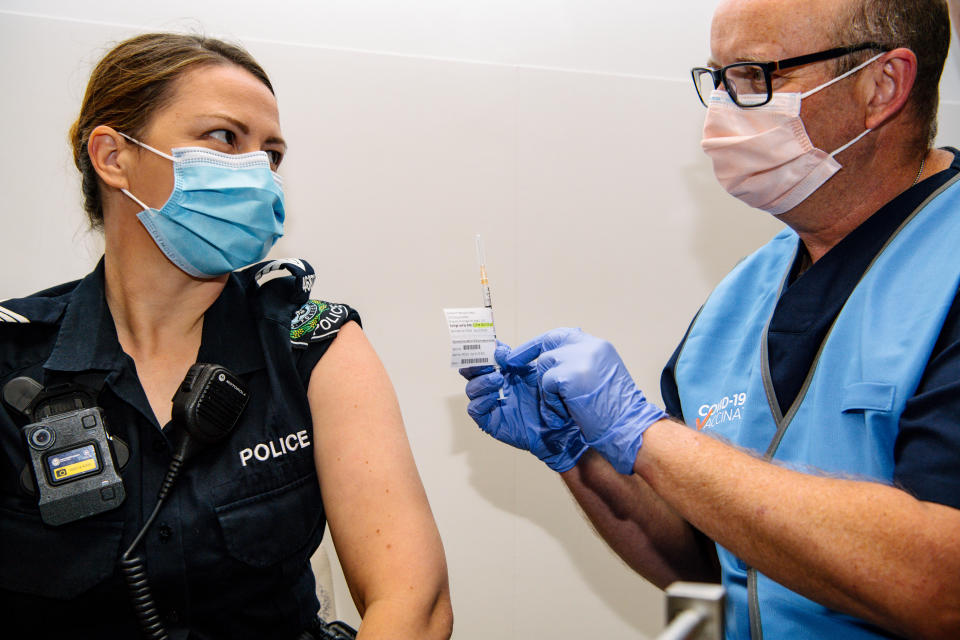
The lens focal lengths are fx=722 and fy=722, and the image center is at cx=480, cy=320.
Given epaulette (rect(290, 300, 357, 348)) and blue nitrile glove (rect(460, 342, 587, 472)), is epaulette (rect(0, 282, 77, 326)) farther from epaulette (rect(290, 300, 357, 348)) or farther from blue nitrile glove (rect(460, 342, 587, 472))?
blue nitrile glove (rect(460, 342, 587, 472))

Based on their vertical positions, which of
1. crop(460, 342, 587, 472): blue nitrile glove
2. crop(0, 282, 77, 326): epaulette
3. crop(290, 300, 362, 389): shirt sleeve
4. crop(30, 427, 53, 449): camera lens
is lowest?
crop(460, 342, 587, 472): blue nitrile glove

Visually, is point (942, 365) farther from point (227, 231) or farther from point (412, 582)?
point (227, 231)

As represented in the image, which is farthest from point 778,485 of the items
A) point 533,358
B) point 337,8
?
point 337,8

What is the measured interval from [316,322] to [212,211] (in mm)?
275

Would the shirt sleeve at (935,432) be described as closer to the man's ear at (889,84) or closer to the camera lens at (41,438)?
the man's ear at (889,84)

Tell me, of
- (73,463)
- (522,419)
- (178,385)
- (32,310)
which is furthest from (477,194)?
(73,463)

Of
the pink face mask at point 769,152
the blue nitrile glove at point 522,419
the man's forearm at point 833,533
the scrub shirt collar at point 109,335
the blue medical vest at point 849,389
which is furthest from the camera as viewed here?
the blue nitrile glove at point 522,419

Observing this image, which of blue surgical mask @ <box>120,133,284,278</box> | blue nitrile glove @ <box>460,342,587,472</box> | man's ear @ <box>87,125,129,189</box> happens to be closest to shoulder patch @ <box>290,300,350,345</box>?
blue surgical mask @ <box>120,133,284,278</box>

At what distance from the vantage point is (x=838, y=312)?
127 cm

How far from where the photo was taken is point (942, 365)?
3.42ft

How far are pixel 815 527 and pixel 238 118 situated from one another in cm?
118

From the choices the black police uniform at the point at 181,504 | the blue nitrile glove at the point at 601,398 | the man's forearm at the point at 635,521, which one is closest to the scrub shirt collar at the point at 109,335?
the black police uniform at the point at 181,504

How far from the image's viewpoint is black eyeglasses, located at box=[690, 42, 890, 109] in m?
1.30

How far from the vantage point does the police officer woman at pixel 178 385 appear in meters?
1.14
